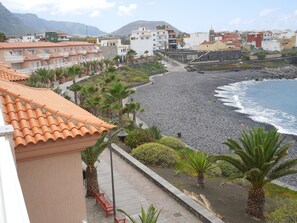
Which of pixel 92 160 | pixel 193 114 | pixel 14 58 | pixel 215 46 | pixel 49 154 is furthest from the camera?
pixel 215 46

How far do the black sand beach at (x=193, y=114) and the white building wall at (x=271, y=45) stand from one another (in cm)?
8367

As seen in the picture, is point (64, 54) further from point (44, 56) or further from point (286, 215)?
point (286, 215)

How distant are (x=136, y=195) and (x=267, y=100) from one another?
55749 mm

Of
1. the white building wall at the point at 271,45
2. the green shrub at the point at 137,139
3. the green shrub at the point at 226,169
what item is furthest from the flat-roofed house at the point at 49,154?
the white building wall at the point at 271,45

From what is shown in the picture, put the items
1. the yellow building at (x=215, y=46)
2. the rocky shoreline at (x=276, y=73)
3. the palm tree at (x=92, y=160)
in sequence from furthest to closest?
the yellow building at (x=215, y=46), the rocky shoreline at (x=276, y=73), the palm tree at (x=92, y=160)

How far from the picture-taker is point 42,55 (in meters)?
61.7

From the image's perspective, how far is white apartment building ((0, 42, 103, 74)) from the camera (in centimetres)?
5279

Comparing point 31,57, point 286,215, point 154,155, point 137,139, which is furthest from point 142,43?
point 286,215

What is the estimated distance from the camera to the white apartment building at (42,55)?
5279cm

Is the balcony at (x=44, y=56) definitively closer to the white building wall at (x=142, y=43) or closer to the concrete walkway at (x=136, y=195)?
the concrete walkway at (x=136, y=195)

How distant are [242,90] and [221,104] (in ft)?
71.0

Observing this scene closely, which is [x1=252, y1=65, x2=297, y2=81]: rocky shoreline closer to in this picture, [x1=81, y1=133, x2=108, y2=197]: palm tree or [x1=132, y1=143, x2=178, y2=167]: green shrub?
[x1=132, y1=143, x2=178, y2=167]: green shrub

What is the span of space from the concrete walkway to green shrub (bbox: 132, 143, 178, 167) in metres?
1.69

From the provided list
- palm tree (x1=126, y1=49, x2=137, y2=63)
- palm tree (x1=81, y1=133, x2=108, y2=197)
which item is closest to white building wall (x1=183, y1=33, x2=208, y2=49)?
palm tree (x1=126, y1=49, x2=137, y2=63)
